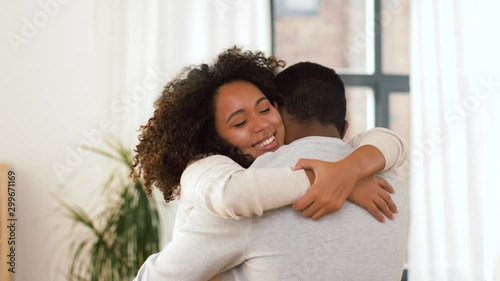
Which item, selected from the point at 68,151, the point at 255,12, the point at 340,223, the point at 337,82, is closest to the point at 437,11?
the point at 255,12

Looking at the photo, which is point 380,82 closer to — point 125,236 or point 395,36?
point 395,36

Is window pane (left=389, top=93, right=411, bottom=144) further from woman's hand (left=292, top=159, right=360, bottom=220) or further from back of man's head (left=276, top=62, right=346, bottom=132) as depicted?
woman's hand (left=292, top=159, right=360, bottom=220)

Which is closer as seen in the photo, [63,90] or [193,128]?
[193,128]

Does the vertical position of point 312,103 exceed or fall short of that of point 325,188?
it exceeds it

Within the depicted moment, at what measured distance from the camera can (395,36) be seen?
15.1 feet

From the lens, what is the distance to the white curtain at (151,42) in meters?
4.01

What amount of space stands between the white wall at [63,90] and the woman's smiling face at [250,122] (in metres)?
2.45

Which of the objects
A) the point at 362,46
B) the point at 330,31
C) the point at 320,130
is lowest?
the point at 320,130

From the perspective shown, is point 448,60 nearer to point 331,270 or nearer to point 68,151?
point 68,151

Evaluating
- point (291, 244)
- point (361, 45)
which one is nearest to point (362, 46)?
point (361, 45)

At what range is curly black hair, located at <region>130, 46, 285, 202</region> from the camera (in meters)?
1.60

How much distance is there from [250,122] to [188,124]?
0.14 m

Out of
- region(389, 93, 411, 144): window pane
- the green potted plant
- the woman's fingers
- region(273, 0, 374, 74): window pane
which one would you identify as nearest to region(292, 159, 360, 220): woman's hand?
the woman's fingers

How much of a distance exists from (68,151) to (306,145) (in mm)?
2744
